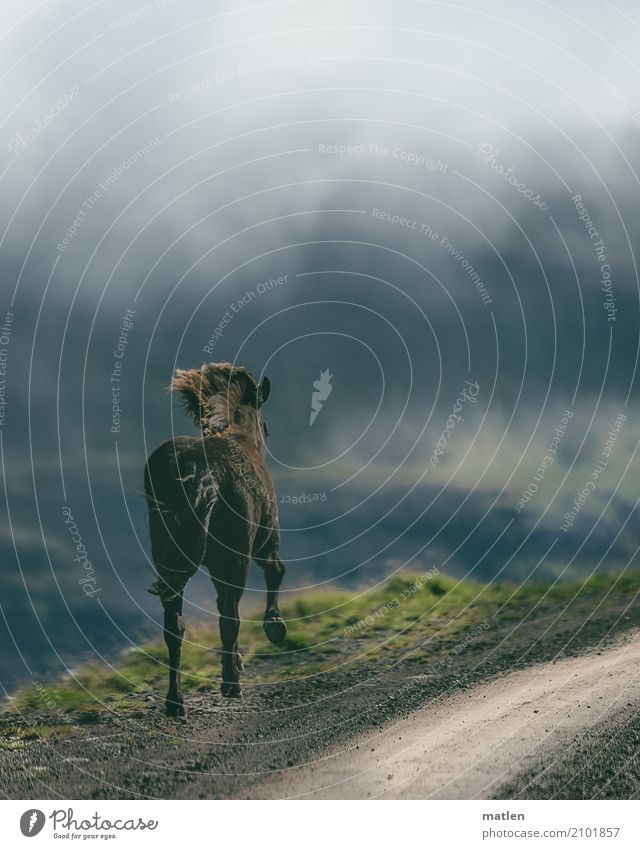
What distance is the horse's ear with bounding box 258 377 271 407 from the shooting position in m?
25.9

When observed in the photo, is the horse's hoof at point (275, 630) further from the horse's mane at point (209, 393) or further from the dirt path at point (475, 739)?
the horse's mane at point (209, 393)

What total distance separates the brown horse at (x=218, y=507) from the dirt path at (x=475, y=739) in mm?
3562

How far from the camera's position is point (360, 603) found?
89.8 feet

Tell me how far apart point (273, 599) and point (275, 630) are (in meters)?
0.87

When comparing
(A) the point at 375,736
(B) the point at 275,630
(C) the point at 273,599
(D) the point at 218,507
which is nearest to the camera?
(D) the point at 218,507

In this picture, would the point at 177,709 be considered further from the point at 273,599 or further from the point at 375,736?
the point at 375,736

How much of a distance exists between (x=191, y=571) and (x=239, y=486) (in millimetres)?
2493

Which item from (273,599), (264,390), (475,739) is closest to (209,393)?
(264,390)

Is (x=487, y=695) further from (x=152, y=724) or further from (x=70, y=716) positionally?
(x=70, y=716)

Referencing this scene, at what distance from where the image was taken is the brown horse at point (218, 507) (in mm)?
23109

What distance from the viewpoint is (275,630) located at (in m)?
25.5

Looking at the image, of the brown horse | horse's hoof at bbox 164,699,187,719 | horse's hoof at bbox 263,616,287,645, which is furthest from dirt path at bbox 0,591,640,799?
the brown horse

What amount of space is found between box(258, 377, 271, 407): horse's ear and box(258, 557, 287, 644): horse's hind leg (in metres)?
4.34

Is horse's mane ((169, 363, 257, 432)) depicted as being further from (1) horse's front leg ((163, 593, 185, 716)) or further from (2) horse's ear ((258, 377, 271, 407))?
(1) horse's front leg ((163, 593, 185, 716))
